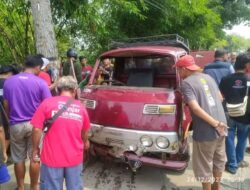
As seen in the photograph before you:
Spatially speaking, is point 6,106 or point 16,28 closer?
point 6,106

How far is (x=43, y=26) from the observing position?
659 cm

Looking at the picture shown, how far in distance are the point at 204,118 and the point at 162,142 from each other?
82 centimetres

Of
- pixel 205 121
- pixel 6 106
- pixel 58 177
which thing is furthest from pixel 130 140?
pixel 6 106

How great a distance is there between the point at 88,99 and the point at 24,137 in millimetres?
1237

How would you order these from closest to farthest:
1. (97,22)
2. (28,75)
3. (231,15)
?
(28,75) → (97,22) → (231,15)

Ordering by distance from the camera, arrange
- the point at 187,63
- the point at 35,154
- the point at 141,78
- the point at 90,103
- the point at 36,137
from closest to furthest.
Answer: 1. the point at 36,137
2. the point at 35,154
3. the point at 187,63
4. the point at 90,103
5. the point at 141,78

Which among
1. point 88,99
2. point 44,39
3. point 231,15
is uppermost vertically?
point 231,15

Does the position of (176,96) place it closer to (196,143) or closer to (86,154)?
(196,143)

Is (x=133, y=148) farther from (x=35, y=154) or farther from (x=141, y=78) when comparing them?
(x=141, y=78)

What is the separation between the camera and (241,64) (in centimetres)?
478

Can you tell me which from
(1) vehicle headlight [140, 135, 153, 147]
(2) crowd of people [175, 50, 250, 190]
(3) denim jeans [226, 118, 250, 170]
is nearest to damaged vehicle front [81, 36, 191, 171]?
(1) vehicle headlight [140, 135, 153, 147]

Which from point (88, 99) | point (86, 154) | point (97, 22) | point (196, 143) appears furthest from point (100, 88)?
point (97, 22)

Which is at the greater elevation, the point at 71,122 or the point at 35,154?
the point at 71,122

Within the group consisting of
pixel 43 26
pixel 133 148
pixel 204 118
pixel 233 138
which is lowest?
pixel 233 138
